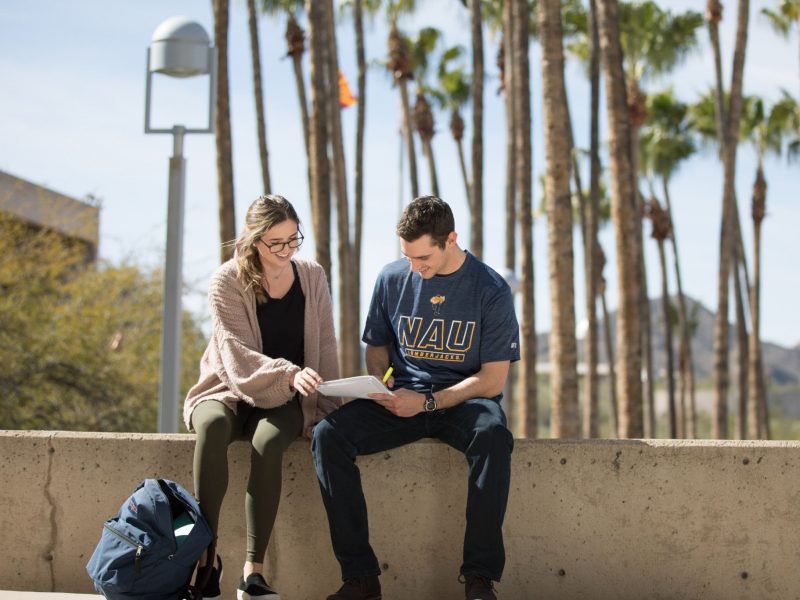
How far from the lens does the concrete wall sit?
4.89 metres

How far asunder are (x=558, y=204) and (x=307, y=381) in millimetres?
7967

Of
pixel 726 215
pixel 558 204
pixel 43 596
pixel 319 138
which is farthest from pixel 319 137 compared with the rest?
pixel 43 596

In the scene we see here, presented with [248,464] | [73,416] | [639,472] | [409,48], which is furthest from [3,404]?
[409,48]

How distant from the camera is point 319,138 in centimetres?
1557

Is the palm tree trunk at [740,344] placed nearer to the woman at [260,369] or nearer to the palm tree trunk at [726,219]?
the palm tree trunk at [726,219]

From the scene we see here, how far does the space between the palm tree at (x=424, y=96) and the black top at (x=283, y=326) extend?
2741 cm

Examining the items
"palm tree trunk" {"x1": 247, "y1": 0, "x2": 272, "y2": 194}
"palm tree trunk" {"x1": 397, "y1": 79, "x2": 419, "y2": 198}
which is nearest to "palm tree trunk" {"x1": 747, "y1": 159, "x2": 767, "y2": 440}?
"palm tree trunk" {"x1": 397, "y1": 79, "x2": 419, "y2": 198}

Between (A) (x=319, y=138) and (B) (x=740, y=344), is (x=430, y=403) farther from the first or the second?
(B) (x=740, y=344)

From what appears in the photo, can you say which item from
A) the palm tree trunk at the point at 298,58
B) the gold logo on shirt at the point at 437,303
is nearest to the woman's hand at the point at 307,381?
the gold logo on shirt at the point at 437,303

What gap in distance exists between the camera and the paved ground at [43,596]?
5.05 meters

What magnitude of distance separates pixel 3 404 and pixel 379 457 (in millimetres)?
13830

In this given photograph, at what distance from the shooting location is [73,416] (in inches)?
725

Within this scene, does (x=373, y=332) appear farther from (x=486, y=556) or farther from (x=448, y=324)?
(x=486, y=556)

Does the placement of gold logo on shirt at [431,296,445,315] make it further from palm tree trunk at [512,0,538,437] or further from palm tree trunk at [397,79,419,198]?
palm tree trunk at [397,79,419,198]
